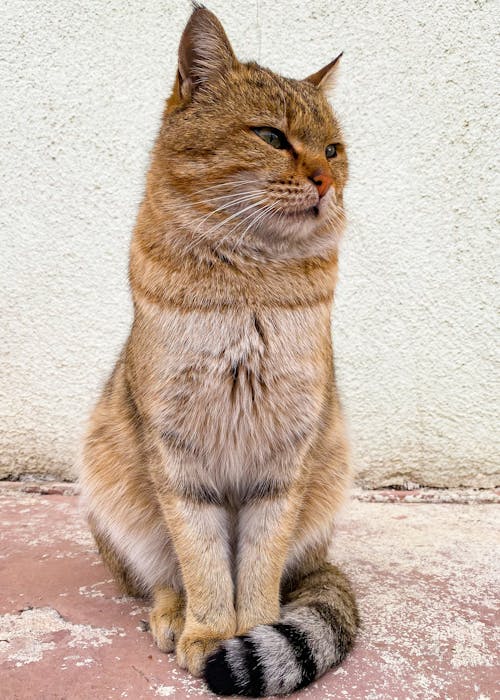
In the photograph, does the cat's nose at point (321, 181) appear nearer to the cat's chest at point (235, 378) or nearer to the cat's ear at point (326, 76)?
the cat's chest at point (235, 378)

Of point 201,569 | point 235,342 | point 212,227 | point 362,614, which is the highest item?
point 212,227

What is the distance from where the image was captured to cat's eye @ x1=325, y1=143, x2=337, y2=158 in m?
1.94

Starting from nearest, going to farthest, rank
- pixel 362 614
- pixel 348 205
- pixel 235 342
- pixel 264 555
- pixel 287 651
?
pixel 287 651 → pixel 235 342 → pixel 264 555 → pixel 362 614 → pixel 348 205

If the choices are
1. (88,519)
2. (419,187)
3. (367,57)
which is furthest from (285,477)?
(367,57)

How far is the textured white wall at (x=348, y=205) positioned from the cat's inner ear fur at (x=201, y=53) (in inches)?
48.0

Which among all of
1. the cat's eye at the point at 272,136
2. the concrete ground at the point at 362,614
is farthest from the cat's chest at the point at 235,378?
the concrete ground at the point at 362,614

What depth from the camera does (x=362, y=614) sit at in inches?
82.0

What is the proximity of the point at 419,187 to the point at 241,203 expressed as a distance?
1657 mm

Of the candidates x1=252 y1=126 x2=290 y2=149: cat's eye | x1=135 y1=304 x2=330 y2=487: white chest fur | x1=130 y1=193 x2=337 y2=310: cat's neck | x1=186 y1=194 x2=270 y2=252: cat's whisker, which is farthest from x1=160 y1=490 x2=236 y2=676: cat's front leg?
x1=252 y1=126 x2=290 y2=149: cat's eye

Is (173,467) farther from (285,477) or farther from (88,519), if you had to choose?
(88,519)

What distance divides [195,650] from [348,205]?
6.83 ft

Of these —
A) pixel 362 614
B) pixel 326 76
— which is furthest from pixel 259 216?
pixel 362 614

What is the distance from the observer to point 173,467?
6.02 feet

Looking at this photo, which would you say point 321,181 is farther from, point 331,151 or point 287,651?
point 287,651
